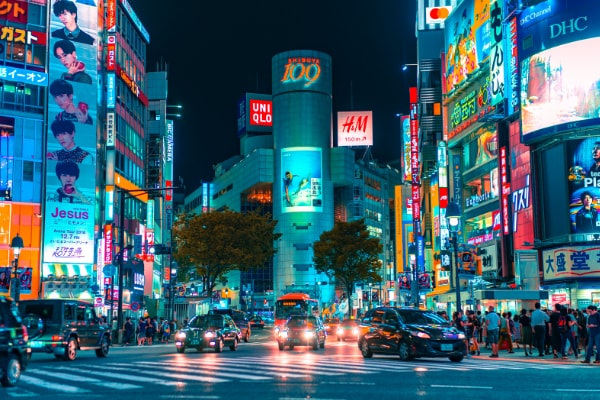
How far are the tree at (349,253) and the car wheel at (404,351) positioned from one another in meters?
64.2

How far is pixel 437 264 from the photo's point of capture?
7356 centimetres

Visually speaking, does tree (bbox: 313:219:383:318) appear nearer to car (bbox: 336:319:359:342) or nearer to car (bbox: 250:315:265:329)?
car (bbox: 250:315:265:329)

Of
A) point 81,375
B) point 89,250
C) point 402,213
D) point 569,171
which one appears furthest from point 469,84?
point 402,213

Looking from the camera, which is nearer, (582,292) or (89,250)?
(582,292)

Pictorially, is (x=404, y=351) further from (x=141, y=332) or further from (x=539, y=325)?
(x=141, y=332)

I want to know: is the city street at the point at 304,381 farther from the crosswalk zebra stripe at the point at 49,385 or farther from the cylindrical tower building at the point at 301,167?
the cylindrical tower building at the point at 301,167

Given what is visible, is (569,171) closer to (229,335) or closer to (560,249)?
(560,249)

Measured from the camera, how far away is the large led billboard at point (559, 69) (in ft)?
149

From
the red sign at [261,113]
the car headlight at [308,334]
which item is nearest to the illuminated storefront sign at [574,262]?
the car headlight at [308,334]

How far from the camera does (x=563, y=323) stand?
2691 cm

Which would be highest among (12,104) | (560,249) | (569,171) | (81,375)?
(12,104)

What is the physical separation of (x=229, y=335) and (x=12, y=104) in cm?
3579

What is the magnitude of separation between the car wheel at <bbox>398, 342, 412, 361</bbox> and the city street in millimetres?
1777

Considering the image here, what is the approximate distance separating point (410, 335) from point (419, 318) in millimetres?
1122
